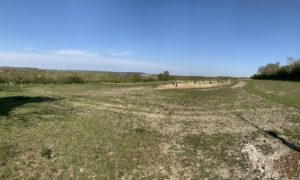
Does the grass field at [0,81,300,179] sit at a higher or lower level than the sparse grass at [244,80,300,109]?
Answer: lower

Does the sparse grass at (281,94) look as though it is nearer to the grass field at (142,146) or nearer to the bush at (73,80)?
the grass field at (142,146)

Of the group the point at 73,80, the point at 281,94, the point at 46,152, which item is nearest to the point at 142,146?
the point at 46,152

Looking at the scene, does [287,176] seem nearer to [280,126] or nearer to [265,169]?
[265,169]

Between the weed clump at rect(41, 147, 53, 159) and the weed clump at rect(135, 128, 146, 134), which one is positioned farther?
the weed clump at rect(135, 128, 146, 134)

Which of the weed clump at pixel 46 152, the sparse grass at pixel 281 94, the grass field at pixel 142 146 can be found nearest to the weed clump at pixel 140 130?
the grass field at pixel 142 146

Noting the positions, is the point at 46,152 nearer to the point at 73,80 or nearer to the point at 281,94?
the point at 281,94

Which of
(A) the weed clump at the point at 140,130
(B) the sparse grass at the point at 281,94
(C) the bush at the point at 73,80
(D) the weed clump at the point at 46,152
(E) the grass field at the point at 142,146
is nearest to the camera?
(E) the grass field at the point at 142,146

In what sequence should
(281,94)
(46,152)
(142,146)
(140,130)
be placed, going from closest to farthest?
(46,152) < (142,146) < (140,130) < (281,94)

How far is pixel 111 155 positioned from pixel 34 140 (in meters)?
3.08

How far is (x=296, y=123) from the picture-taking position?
1445 centimetres

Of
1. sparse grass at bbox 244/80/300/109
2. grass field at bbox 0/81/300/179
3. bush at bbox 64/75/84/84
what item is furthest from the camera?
bush at bbox 64/75/84/84

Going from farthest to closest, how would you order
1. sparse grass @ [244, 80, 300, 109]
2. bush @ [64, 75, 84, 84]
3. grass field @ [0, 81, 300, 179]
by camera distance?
bush @ [64, 75, 84, 84] → sparse grass @ [244, 80, 300, 109] → grass field @ [0, 81, 300, 179]

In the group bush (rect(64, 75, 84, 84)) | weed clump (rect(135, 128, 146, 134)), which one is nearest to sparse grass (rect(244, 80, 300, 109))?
weed clump (rect(135, 128, 146, 134))

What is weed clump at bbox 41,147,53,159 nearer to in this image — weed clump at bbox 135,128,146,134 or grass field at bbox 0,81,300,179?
grass field at bbox 0,81,300,179
